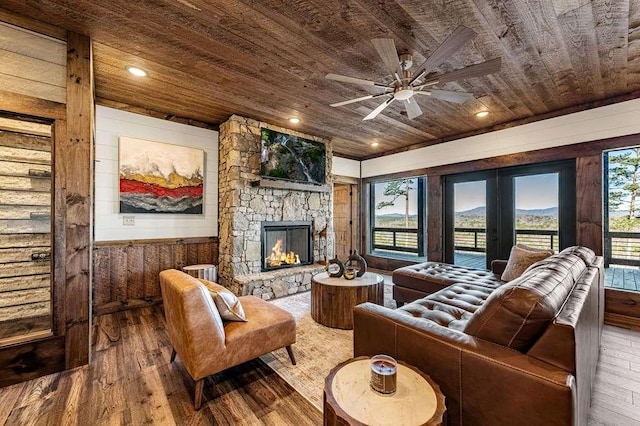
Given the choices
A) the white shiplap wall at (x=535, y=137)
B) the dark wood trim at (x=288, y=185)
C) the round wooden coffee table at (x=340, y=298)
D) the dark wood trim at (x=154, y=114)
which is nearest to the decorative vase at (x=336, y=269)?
the round wooden coffee table at (x=340, y=298)

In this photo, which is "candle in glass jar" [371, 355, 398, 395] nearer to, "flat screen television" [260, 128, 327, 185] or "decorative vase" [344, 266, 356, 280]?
"decorative vase" [344, 266, 356, 280]

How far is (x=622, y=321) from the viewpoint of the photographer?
127 inches

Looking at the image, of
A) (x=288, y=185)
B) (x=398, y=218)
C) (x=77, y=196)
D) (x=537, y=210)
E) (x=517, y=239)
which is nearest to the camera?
(x=77, y=196)

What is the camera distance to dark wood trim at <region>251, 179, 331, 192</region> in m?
4.13

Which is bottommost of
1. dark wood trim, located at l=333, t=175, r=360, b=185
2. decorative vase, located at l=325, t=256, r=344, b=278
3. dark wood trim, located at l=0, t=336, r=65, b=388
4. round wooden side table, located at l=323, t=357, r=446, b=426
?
dark wood trim, located at l=0, t=336, r=65, b=388

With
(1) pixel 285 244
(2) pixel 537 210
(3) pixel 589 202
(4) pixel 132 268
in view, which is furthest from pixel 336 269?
(3) pixel 589 202

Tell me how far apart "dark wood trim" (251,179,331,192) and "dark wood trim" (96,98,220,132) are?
1245 mm

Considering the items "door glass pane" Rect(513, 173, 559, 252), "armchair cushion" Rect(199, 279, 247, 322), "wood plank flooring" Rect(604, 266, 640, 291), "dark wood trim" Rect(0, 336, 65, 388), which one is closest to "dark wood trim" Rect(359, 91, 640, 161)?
"door glass pane" Rect(513, 173, 559, 252)

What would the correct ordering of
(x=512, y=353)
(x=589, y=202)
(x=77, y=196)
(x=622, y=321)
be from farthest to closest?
1. (x=589, y=202)
2. (x=622, y=321)
3. (x=77, y=196)
4. (x=512, y=353)

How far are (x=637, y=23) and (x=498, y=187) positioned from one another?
8.58ft

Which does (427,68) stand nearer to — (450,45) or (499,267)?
(450,45)

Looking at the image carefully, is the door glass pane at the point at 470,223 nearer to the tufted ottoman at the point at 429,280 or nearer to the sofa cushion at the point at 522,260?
the tufted ottoman at the point at 429,280

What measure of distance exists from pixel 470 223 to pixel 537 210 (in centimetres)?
98

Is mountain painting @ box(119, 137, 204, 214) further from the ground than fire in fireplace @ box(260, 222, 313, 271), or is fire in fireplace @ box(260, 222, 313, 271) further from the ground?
mountain painting @ box(119, 137, 204, 214)
